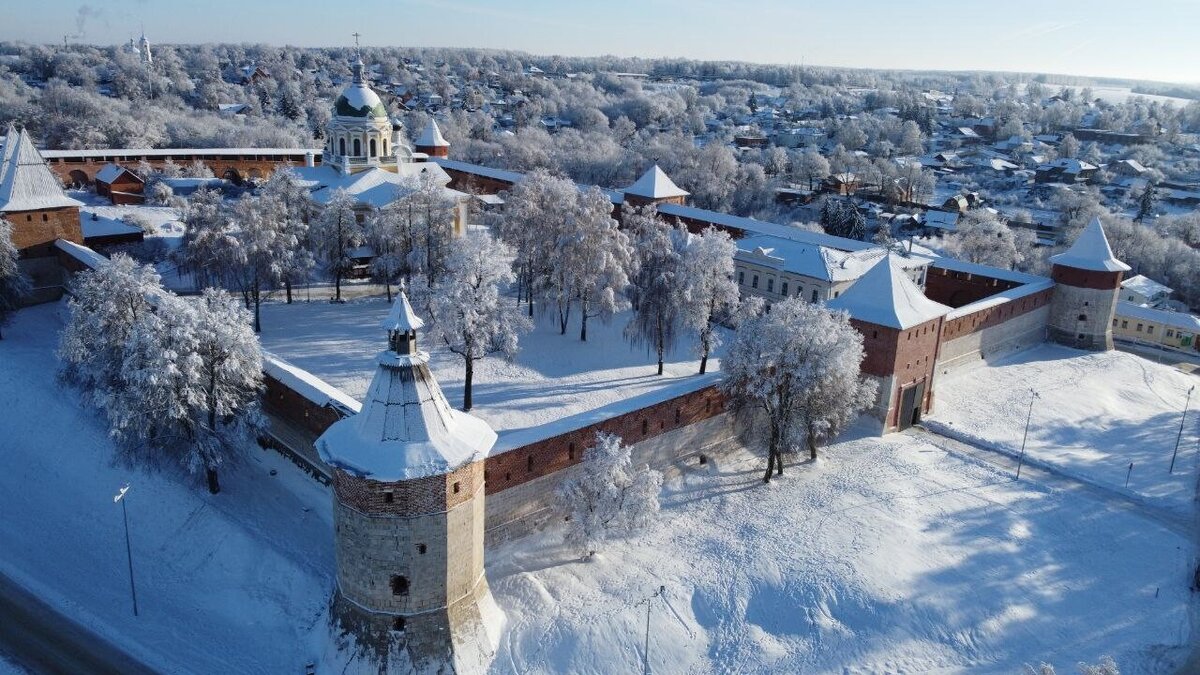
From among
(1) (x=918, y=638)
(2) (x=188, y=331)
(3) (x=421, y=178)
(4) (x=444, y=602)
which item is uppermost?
(3) (x=421, y=178)

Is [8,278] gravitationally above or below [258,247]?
below

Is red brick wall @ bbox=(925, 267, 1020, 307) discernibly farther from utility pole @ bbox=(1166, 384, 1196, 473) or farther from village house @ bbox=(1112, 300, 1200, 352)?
utility pole @ bbox=(1166, 384, 1196, 473)

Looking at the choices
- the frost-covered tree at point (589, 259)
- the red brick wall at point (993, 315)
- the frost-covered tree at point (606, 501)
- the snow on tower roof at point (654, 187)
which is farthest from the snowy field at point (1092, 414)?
the snow on tower roof at point (654, 187)

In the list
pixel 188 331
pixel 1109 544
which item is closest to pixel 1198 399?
pixel 1109 544

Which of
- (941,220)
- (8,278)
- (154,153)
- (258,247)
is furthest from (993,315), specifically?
(154,153)

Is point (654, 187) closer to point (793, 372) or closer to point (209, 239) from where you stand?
point (209, 239)

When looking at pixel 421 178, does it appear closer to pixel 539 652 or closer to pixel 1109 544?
pixel 539 652

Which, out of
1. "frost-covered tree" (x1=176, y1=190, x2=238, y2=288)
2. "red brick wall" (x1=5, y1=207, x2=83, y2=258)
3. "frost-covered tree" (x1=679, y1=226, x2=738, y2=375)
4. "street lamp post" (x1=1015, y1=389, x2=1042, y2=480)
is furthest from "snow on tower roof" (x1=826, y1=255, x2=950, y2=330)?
"red brick wall" (x1=5, y1=207, x2=83, y2=258)
